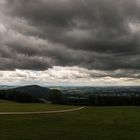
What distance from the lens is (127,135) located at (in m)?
20.9

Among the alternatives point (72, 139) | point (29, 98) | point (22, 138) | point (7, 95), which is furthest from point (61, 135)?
point (7, 95)

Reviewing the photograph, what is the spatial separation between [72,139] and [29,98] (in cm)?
6805

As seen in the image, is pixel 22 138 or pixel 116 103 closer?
pixel 22 138

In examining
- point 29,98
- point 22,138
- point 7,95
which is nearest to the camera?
point 22,138

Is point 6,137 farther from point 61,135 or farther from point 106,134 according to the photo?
point 106,134

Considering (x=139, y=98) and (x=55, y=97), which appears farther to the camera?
(x=55, y=97)

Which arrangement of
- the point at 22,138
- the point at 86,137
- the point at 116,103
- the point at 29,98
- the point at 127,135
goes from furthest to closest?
the point at 29,98 < the point at 116,103 < the point at 127,135 < the point at 86,137 < the point at 22,138

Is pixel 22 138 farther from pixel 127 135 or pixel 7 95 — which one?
pixel 7 95

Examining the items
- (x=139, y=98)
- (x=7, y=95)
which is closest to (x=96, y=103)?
(x=139, y=98)

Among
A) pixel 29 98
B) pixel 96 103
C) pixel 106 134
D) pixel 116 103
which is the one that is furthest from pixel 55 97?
pixel 106 134

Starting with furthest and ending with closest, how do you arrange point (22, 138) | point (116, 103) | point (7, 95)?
point (7, 95)
point (116, 103)
point (22, 138)

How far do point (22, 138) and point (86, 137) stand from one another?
482cm

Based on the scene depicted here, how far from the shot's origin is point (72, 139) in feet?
59.7

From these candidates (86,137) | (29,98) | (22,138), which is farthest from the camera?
(29,98)
